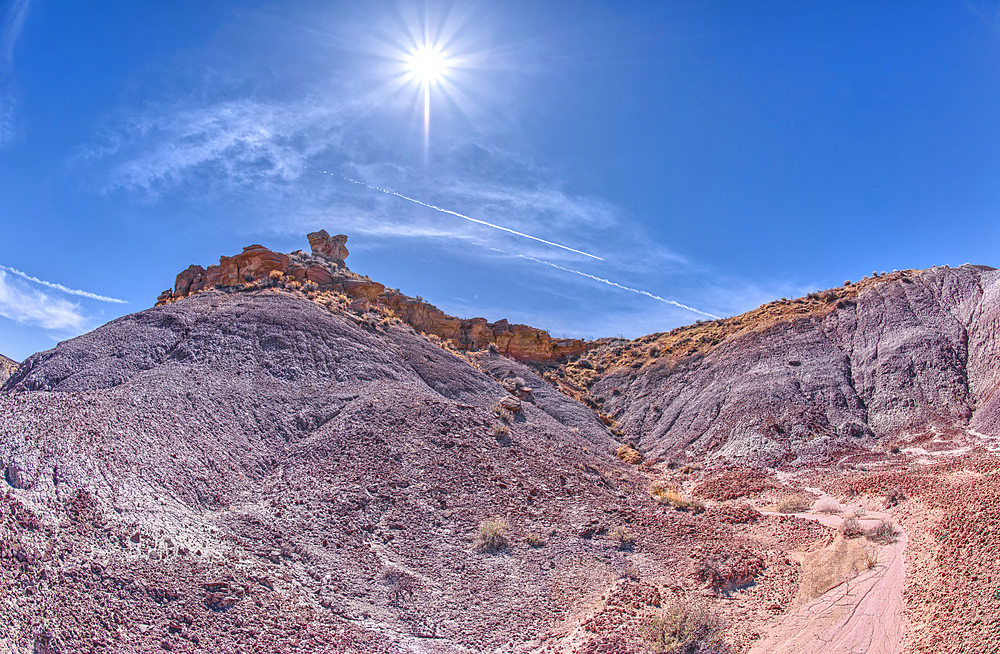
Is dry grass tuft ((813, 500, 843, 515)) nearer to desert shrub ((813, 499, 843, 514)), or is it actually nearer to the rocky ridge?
desert shrub ((813, 499, 843, 514))

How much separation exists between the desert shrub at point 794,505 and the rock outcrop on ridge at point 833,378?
5633mm

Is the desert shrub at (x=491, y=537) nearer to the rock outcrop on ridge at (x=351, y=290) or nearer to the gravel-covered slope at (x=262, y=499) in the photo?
the gravel-covered slope at (x=262, y=499)

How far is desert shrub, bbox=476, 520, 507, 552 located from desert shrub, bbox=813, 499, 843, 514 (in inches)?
425

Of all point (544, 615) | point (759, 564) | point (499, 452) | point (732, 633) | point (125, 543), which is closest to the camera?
point (125, 543)

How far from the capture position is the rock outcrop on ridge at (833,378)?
75.1ft

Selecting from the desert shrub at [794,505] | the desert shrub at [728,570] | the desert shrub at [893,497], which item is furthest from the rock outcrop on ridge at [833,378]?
the desert shrub at [728,570]

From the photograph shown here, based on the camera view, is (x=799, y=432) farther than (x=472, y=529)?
Yes

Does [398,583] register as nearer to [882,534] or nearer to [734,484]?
[882,534]

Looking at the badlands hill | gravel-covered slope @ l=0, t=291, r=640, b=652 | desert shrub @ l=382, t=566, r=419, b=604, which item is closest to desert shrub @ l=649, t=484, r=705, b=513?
the badlands hill

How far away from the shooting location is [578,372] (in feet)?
144

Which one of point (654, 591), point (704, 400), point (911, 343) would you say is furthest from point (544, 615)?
point (911, 343)

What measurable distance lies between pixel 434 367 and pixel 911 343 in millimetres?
24025

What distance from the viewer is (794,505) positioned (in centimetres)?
1697

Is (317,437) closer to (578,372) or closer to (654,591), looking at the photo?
(654,591)
